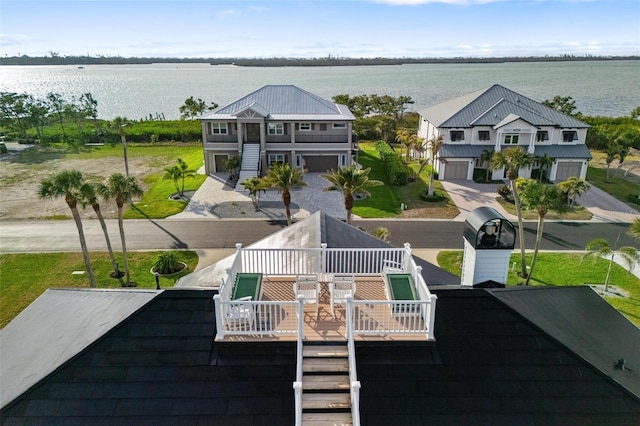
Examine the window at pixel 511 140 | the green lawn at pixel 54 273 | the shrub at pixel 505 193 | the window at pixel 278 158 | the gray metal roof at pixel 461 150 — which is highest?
the window at pixel 511 140

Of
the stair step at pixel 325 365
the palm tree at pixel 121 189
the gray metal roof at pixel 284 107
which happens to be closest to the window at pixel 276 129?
the gray metal roof at pixel 284 107

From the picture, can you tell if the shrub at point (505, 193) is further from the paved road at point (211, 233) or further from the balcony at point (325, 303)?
the balcony at point (325, 303)

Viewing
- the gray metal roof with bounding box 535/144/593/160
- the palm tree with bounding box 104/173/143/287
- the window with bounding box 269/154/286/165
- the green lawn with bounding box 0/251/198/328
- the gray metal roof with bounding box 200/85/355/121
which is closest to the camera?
the palm tree with bounding box 104/173/143/287

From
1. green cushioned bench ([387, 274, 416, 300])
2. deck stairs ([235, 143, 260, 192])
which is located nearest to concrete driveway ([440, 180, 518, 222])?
deck stairs ([235, 143, 260, 192])

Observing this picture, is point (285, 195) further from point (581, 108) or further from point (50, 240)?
point (581, 108)

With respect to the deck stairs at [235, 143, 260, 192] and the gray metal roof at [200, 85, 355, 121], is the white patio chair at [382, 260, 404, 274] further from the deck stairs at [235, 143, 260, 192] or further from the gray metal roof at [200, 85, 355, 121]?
the gray metal roof at [200, 85, 355, 121]

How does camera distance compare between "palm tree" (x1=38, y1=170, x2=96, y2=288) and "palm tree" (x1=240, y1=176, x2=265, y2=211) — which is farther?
"palm tree" (x1=240, y1=176, x2=265, y2=211)

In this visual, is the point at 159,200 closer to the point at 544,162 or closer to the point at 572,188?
the point at 572,188
